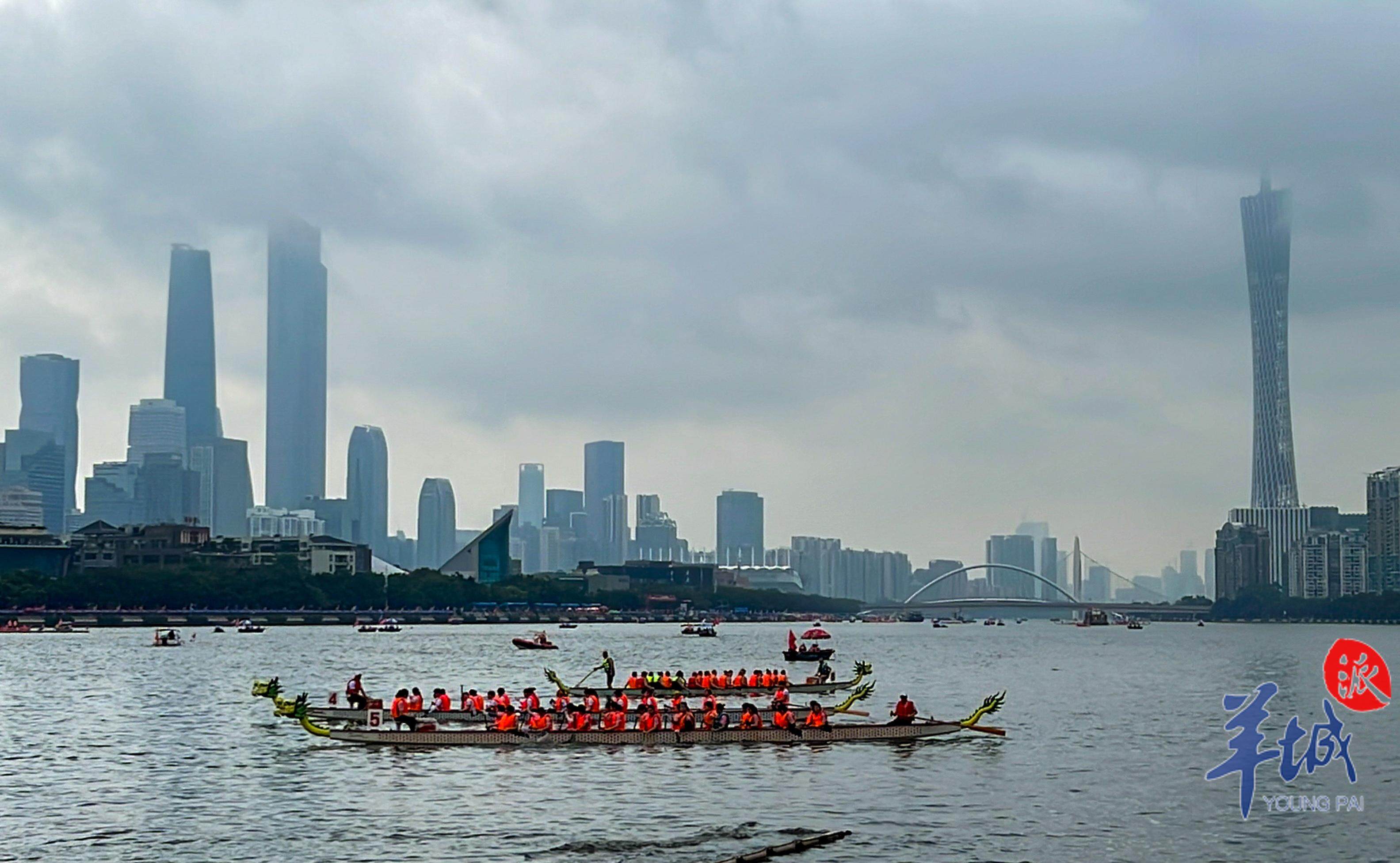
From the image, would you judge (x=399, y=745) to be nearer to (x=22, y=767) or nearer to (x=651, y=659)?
(x=22, y=767)

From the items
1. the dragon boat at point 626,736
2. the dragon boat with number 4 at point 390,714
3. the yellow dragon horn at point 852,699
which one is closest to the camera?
the dragon boat at point 626,736

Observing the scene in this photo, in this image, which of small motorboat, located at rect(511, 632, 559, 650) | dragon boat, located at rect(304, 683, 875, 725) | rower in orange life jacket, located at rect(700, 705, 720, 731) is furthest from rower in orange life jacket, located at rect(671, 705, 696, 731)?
small motorboat, located at rect(511, 632, 559, 650)

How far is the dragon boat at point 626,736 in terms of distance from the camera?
66.1 metres

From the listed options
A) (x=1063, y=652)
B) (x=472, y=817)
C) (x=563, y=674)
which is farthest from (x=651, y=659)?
(x=472, y=817)

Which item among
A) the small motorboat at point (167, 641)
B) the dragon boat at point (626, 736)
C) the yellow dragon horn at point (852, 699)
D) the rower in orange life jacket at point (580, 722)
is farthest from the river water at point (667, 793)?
the small motorboat at point (167, 641)

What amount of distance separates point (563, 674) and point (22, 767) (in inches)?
2596

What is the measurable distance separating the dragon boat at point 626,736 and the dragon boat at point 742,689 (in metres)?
21.7

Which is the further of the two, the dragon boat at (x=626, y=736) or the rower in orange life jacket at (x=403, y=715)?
the rower in orange life jacket at (x=403, y=715)

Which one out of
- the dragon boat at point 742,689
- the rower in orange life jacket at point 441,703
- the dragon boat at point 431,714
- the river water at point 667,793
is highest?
the rower in orange life jacket at point 441,703

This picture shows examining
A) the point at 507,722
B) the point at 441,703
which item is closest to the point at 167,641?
the point at 441,703

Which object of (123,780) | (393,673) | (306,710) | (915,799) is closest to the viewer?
(915,799)

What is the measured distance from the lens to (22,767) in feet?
211

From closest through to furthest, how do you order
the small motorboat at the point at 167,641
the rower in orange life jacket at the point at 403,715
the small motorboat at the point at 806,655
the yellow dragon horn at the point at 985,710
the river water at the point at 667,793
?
1. the river water at the point at 667,793
2. the rower in orange life jacket at the point at 403,715
3. the yellow dragon horn at the point at 985,710
4. the small motorboat at the point at 806,655
5. the small motorboat at the point at 167,641

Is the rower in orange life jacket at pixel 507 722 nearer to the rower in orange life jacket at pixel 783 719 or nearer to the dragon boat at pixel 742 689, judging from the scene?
the rower in orange life jacket at pixel 783 719
